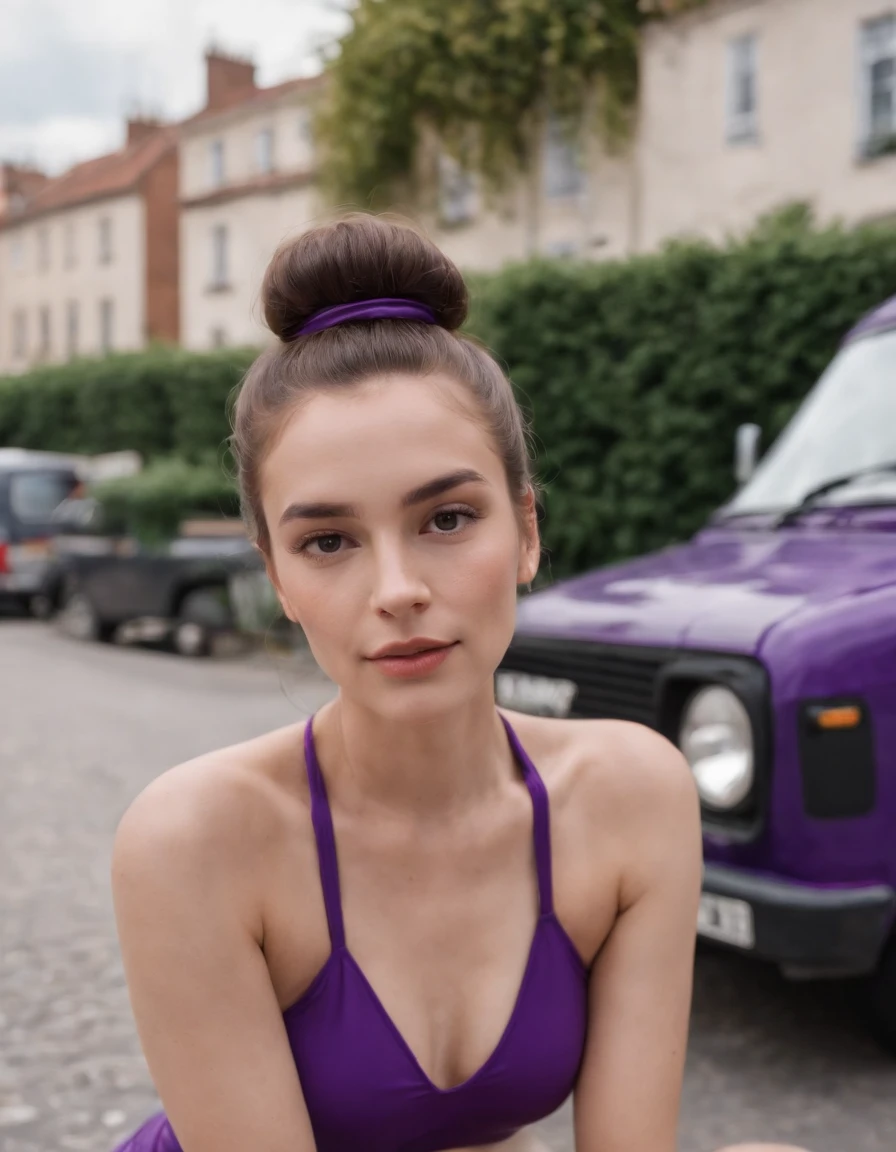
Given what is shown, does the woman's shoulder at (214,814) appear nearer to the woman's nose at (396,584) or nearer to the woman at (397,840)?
the woman at (397,840)

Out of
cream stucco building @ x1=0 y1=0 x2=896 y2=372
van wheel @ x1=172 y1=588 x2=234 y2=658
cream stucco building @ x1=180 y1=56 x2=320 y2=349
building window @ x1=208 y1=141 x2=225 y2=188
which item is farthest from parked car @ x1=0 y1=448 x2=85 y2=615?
building window @ x1=208 y1=141 x2=225 y2=188

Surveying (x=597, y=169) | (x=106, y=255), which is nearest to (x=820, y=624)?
(x=597, y=169)

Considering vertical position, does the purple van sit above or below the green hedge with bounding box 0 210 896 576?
below

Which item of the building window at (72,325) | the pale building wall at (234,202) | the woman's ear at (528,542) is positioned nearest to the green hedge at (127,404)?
the pale building wall at (234,202)

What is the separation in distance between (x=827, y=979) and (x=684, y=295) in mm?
9053

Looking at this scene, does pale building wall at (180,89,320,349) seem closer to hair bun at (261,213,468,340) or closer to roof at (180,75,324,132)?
roof at (180,75,324,132)

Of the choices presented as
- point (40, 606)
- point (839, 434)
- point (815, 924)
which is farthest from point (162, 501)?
point (815, 924)

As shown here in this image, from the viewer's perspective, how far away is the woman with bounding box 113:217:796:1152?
1729 mm

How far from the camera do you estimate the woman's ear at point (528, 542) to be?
197 cm

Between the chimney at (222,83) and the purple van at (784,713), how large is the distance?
39325 mm

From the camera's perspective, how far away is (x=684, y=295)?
1248 centimetres

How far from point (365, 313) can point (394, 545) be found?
1.10ft

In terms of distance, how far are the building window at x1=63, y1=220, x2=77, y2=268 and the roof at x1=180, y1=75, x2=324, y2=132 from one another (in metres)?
7.89

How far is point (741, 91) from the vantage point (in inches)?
867
